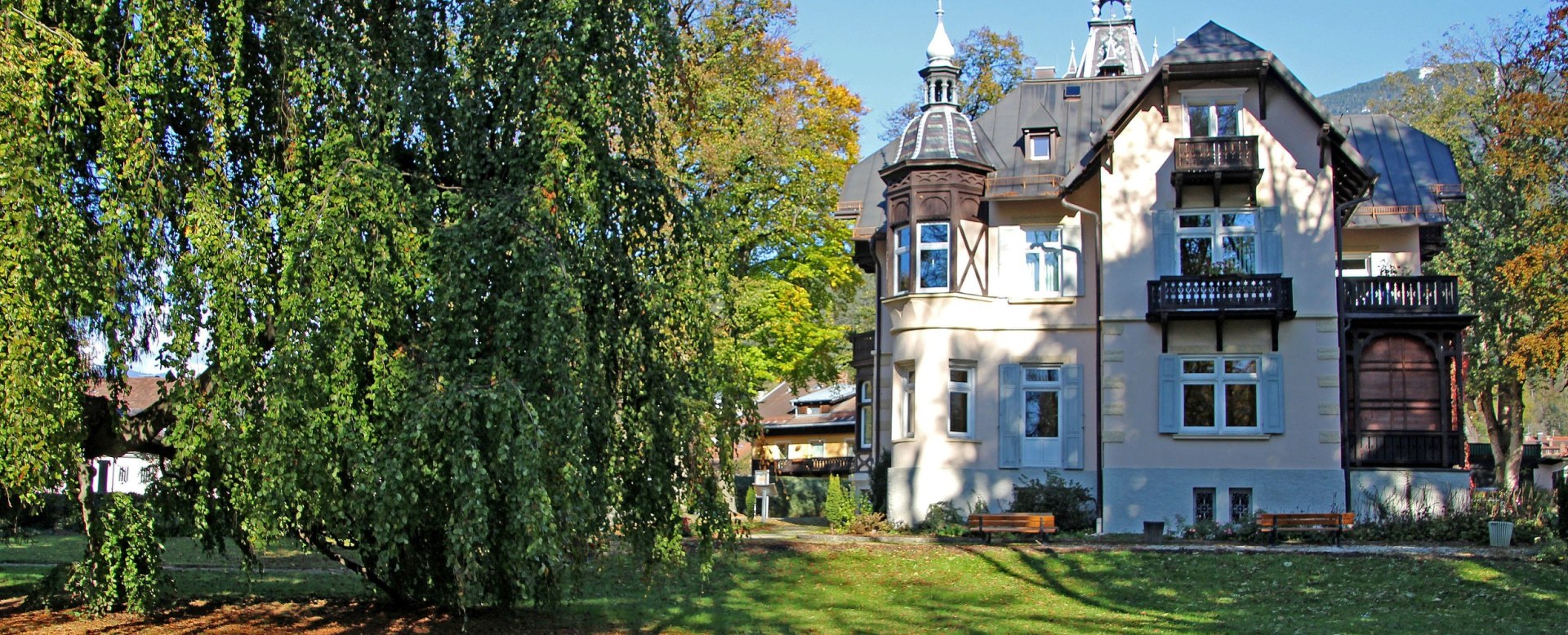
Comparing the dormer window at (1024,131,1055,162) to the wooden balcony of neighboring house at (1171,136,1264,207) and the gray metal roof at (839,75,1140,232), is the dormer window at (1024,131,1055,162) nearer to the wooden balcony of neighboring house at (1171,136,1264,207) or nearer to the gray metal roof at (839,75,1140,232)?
the gray metal roof at (839,75,1140,232)

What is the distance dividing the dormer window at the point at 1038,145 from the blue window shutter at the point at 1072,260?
1809 mm

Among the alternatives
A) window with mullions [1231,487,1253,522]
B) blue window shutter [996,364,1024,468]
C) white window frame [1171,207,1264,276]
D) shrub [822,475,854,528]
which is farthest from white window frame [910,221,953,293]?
window with mullions [1231,487,1253,522]

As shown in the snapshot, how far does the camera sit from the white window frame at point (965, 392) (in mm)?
27516

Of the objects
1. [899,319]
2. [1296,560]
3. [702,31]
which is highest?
[702,31]

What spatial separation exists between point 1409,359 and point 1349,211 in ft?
10.3

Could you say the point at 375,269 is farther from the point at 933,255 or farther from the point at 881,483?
the point at 881,483

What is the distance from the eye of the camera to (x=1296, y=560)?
67.7ft

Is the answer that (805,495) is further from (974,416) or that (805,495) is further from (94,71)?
(94,71)

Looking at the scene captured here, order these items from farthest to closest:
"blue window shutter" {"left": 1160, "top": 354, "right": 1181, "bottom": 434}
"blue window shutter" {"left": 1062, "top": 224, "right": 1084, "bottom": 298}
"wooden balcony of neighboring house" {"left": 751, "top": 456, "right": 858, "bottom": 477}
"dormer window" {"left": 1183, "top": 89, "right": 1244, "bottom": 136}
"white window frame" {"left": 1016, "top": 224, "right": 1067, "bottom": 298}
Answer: "wooden balcony of neighboring house" {"left": 751, "top": 456, "right": 858, "bottom": 477}
"white window frame" {"left": 1016, "top": 224, "right": 1067, "bottom": 298}
"blue window shutter" {"left": 1062, "top": 224, "right": 1084, "bottom": 298}
"dormer window" {"left": 1183, "top": 89, "right": 1244, "bottom": 136}
"blue window shutter" {"left": 1160, "top": 354, "right": 1181, "bottom": 434}

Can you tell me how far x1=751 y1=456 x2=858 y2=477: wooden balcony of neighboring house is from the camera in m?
48.4

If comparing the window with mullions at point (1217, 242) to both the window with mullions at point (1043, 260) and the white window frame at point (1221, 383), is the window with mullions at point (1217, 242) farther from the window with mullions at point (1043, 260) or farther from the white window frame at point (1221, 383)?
the window with mullions at point (1043, 260)

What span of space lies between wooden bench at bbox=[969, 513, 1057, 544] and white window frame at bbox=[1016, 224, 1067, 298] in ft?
20.1

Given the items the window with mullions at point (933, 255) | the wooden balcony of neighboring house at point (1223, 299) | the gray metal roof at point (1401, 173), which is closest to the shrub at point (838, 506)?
the window with mullions at point (933, 255)

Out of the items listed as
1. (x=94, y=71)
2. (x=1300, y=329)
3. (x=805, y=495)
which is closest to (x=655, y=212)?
(x=94, y=71)
